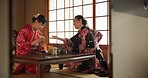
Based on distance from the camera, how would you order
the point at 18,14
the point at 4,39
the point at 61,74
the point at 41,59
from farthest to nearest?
the point at 61,74 → the point at 41,59 → the point at 18,14 → the point at 4,39

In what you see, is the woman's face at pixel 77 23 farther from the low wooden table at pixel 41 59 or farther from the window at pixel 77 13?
the low wooden table at pixel 41 59

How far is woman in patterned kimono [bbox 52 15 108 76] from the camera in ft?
5.56

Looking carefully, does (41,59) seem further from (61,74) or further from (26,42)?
(61,74)

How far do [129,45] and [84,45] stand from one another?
45cm

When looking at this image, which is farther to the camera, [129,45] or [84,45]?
[84,45]

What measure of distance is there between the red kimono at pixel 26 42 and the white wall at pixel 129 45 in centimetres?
60

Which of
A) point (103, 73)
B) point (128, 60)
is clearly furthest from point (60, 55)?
point (128, 60)

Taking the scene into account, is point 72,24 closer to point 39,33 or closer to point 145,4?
point 39,33

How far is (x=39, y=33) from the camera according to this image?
1.44 meters

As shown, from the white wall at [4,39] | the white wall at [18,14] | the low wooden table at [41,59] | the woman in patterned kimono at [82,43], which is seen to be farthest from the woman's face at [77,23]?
the white wall at [4,39]

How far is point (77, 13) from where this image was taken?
→ 5.64 feet

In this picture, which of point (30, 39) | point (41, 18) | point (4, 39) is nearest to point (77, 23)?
point (41, 18)

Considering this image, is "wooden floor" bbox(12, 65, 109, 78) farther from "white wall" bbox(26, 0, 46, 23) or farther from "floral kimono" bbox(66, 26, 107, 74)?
"white wall" bbox(26, 0, 46, 23)

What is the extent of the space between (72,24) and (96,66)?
0.46 metres
